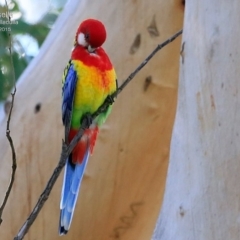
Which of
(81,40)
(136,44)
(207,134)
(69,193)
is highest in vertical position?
(136,44)

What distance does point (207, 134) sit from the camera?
0.70m

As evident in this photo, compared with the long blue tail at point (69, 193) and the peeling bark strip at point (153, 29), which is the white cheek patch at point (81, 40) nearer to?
the long blue tail at point (69, 193)

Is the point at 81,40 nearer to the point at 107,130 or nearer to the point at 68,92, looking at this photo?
the point at 68,92

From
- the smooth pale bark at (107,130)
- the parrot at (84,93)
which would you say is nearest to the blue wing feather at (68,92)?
the parrot at (84,93)

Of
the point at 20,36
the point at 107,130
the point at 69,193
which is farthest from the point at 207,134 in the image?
the point at 20,36

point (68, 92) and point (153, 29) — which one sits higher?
point (153, 29)

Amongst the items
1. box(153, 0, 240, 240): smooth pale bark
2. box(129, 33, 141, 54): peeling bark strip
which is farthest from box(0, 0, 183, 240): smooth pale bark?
box(153, 0, 240, 240): smooth pale bark

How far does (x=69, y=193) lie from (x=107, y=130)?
30 centimetres

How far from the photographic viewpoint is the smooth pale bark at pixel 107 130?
1.07 metres

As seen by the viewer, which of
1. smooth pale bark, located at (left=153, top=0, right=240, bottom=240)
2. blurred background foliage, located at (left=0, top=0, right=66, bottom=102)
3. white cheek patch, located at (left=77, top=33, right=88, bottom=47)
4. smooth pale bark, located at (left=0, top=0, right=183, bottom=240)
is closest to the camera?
smooth pale bark, located at (left=153, top=0, right=240, bottom=240)

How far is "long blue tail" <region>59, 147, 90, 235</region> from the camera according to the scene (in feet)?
2.43

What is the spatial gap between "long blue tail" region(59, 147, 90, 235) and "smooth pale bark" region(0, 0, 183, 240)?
224 mm

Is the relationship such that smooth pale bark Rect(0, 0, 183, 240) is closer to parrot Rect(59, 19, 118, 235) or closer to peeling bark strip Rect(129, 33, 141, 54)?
peeling bark strip Rect(129, 33, 141, 54)

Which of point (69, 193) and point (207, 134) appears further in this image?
point (69, 193)
